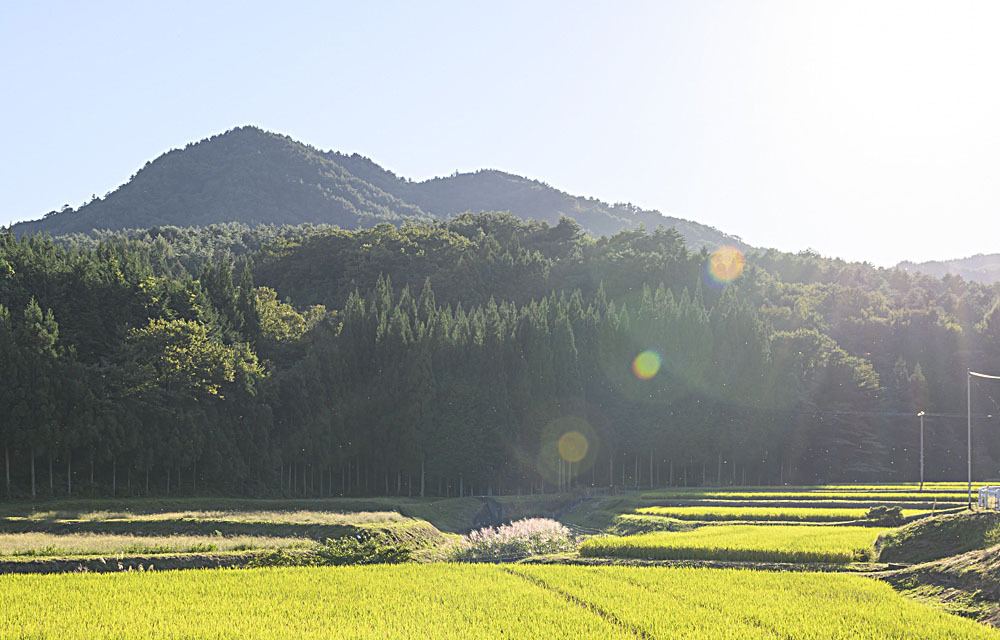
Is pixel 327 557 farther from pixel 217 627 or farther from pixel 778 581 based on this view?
pixel 778 581

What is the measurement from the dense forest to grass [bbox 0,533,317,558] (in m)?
14.2

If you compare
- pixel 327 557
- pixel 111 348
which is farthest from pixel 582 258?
pixel 327 557

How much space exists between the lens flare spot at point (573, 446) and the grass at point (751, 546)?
29369mm

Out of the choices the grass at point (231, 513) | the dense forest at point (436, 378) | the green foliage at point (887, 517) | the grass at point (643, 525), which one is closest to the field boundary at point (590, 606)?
the grass at point (231, 513)

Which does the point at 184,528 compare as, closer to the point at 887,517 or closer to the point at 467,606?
the point at 467,606

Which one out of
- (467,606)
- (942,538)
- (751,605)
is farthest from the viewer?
(942,538)

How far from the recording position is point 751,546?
25.3 m

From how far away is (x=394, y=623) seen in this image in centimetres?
1633

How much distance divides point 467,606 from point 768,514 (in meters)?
23.3

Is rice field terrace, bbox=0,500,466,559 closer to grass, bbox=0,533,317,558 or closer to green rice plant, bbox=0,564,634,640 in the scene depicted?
grass, bbox=0,533,317,558

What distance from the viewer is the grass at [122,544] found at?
2445 centimetres

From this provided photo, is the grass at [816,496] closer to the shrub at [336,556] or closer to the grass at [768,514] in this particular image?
the grass at [768,514]

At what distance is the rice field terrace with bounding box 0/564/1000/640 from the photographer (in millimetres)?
15523

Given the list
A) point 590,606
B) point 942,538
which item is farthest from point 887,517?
point 590,606
